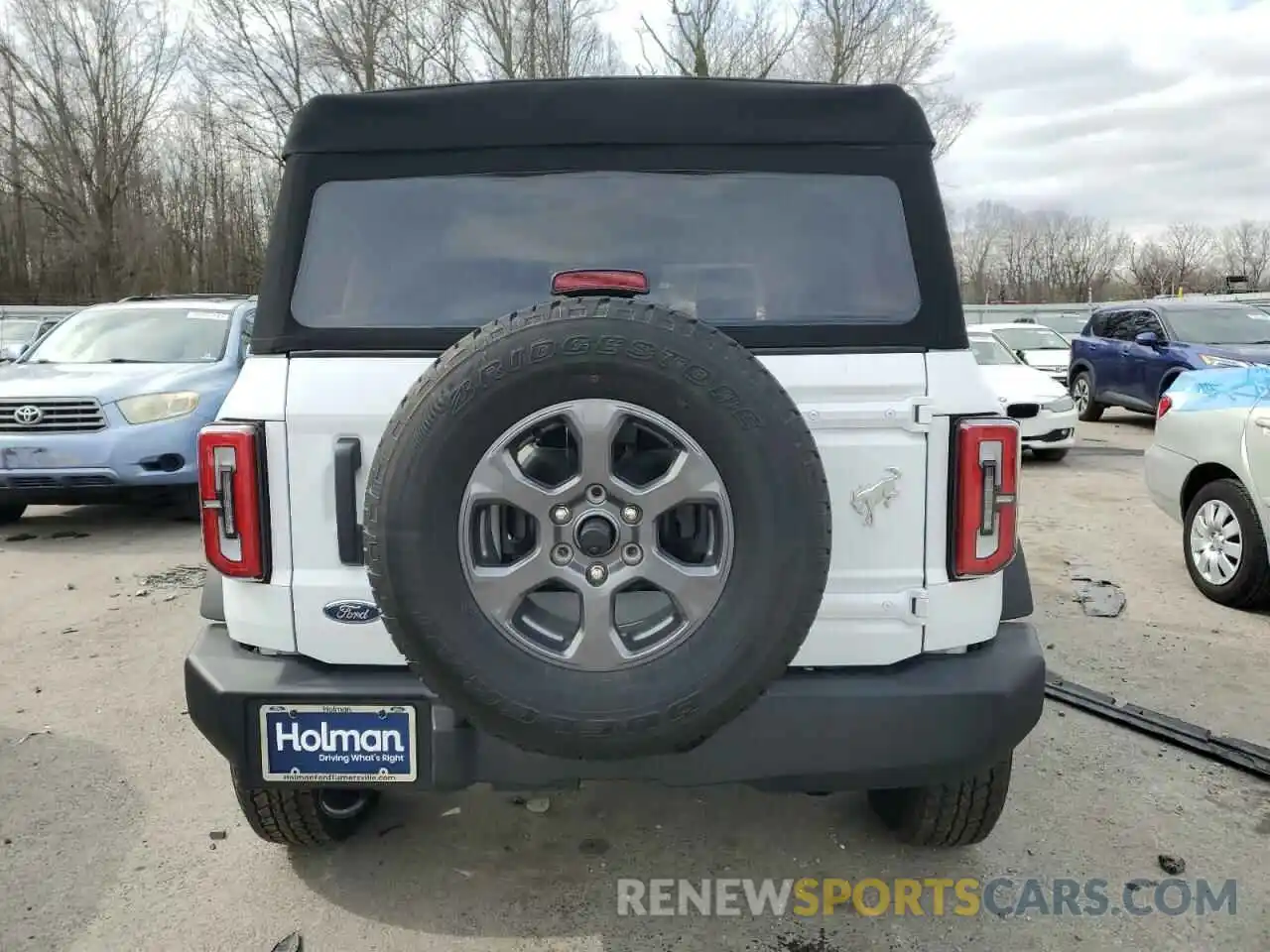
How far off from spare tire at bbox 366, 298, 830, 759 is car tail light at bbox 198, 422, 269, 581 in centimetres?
45

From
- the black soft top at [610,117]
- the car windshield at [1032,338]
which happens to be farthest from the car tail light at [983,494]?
the car windshield at [1032,338]

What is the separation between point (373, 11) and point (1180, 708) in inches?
1082

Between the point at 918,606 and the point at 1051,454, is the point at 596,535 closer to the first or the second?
the point at 918,606

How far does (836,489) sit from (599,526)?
61 cm

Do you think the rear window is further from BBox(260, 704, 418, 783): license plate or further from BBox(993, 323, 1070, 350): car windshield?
BBox(993, 323, 1070, 350): car windshield

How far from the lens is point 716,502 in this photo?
1903 millimetres

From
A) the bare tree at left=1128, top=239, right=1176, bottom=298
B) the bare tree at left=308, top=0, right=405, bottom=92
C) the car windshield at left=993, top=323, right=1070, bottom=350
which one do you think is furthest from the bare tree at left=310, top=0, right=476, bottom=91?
the bare tree at left=1128, top=239, right=1176, bottom=298

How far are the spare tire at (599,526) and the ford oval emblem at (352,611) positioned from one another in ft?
1.09

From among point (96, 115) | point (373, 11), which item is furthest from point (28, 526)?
point (96, 115)

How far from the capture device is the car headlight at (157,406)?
6816 millimetres

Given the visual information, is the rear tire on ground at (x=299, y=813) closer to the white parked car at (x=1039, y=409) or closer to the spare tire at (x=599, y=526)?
the spare tire at (x=599, y=526)

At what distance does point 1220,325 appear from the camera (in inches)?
461

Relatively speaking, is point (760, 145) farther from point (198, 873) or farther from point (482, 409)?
point (198, 873)

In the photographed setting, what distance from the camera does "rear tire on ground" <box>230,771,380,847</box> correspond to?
2605 mm
